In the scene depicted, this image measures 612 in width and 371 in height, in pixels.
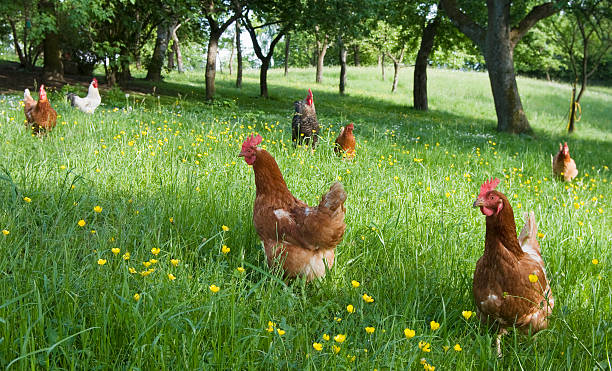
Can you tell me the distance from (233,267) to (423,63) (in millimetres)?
18684

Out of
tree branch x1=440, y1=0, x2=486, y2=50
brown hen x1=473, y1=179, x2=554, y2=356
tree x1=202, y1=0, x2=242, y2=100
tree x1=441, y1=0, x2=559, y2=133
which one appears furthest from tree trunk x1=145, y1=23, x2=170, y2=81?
brown hen x1=473, y1=179, x2=554, y2=356

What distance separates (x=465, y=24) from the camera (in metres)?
14.3

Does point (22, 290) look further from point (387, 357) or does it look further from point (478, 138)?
point (478, 138)

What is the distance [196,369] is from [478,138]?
1015 centimetres

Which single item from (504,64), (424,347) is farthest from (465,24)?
(424,347)

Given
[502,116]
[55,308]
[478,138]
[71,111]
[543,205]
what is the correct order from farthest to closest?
[502,116] < [478,138] < [71,111] < [543,205] < [55,308]

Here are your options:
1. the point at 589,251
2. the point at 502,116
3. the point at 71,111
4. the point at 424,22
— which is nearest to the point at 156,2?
the point at 71,111

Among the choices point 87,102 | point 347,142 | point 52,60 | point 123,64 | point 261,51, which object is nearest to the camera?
point 347,142

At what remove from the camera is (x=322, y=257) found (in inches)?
115

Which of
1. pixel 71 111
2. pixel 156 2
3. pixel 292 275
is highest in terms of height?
pixel 156 2

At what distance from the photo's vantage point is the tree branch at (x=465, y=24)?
1386 centimetres

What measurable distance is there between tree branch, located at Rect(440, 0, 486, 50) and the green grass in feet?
28.7

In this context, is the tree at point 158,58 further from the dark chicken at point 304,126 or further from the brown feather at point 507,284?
the brown feather at point 507,284

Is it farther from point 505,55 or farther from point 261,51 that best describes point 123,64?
point 505,55
